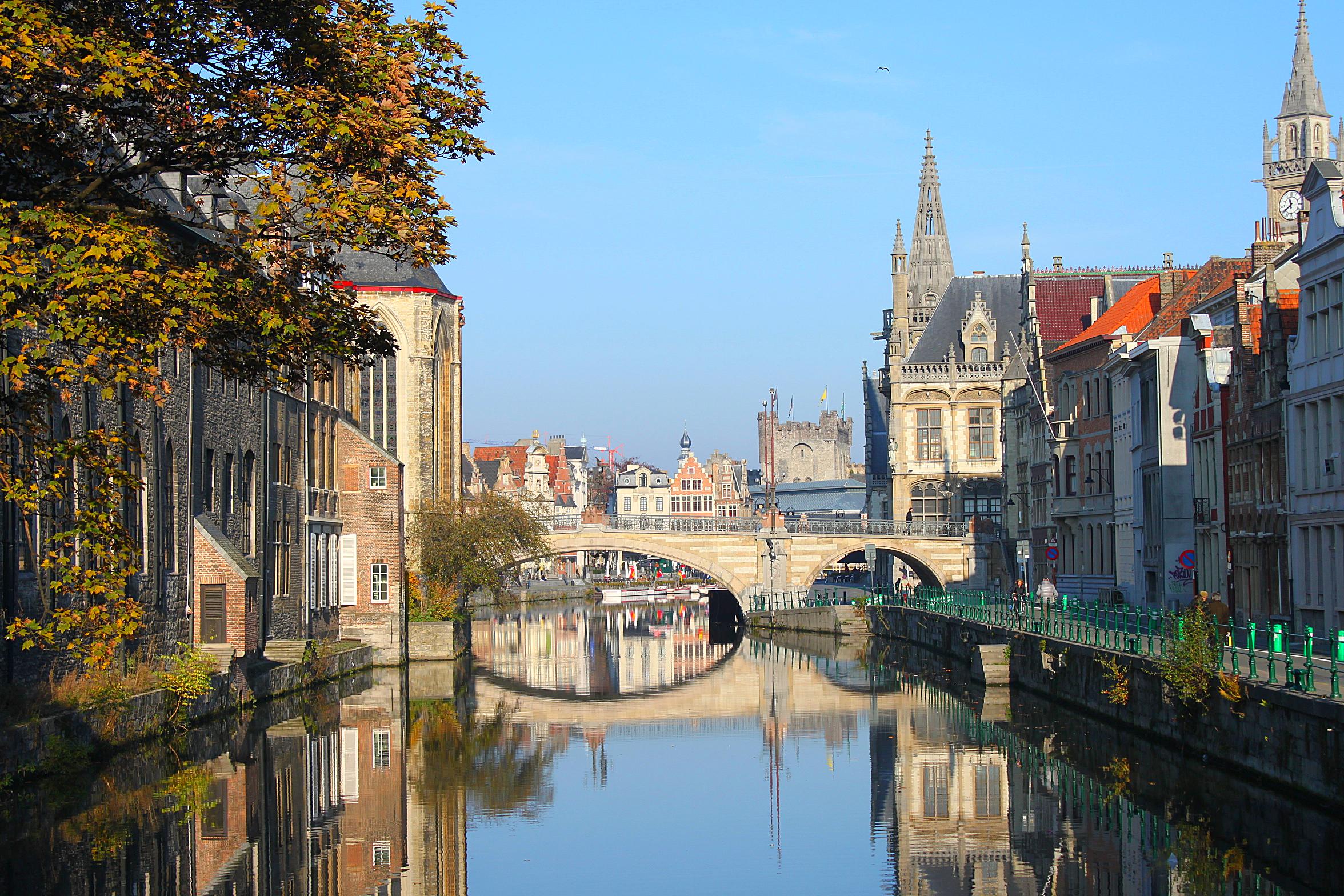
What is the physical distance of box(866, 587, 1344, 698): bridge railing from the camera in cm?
2117

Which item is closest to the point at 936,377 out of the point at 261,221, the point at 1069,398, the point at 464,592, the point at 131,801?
the point at 1069,398

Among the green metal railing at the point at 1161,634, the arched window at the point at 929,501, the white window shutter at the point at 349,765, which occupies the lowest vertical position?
the white window shutter at the point at 349,765

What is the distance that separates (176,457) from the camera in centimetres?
3281

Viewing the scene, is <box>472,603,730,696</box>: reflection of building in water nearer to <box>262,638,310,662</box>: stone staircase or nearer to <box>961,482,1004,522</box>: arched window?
<box>262,638,310,662</box>: stone staircase

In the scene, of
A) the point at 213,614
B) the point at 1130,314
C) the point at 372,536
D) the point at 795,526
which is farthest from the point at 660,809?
the point at 795,526

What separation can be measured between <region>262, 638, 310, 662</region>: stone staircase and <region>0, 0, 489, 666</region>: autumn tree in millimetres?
23011

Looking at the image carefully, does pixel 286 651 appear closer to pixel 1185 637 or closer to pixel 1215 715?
pixel 1185 637

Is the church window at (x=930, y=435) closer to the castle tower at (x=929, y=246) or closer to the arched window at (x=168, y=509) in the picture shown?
the castle tower at (x=929, y=246)

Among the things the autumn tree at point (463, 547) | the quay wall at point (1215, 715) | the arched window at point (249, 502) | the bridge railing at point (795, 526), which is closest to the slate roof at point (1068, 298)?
the bridge railing at point (795, 526)

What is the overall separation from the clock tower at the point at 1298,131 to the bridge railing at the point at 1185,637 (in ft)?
203

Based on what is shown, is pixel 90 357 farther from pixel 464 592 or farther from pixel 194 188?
pixel 464 592

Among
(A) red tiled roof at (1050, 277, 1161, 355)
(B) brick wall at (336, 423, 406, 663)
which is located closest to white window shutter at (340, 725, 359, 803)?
(B) brick wall at (336, 423, 406, 663)

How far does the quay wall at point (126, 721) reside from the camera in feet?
69.2

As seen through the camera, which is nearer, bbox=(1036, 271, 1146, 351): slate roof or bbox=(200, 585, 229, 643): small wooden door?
bbox=(200, 585, 229, 643): small wooden door
